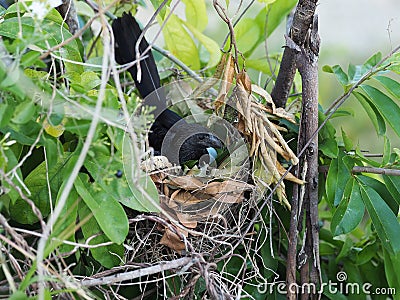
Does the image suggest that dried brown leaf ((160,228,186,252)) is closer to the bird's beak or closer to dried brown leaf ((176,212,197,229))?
dried brown leaf ((176,212,197,229))

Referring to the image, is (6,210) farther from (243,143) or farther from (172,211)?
(243,143)

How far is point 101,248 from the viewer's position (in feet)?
2.28

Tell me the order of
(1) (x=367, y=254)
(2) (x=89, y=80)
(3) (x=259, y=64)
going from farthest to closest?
1. (3) (x=259, y=64)
2. (1) (x=367, y=254)
3. (2) (x=89, y=80)

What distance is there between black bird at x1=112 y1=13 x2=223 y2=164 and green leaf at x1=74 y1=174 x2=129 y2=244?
9.8 inches

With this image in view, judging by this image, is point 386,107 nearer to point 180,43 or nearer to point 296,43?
point 296,43

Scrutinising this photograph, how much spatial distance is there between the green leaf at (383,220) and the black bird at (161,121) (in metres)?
0.23

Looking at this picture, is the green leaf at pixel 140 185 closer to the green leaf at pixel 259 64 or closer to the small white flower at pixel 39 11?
the small white flower at pixel 39 11

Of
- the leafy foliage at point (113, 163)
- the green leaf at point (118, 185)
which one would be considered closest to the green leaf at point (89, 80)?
the leafy foliage at point (113, 163)

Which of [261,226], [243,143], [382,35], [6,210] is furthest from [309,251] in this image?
[382,35]

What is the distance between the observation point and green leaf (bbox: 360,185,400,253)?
0.77 m

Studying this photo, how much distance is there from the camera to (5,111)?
0.52 metres

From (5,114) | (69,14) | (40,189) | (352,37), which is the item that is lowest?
(40,189)

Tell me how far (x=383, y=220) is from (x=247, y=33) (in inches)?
20.3

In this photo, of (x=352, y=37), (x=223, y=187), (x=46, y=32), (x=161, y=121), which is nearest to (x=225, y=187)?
(x=223, y=187)
